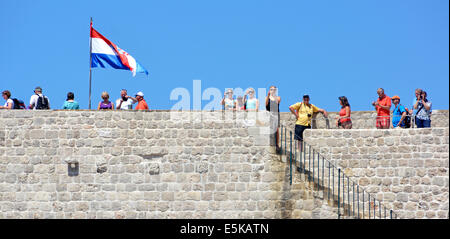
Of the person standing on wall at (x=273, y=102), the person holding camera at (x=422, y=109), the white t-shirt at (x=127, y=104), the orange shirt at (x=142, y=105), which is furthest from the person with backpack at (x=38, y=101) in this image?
the person holding camera at (x=422, y=109)

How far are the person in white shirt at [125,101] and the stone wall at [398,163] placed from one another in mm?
4066

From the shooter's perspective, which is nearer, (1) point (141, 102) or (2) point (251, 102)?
(2) point (251, 102)

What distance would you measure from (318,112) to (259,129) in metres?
1.54

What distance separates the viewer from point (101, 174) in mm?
16438

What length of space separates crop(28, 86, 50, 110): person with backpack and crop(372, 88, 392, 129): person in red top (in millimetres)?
7233

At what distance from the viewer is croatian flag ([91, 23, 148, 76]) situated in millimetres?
18156

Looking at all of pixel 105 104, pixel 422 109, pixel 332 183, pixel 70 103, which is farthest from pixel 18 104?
pixel 422 109

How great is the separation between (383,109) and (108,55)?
6.46 m

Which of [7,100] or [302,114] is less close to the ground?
[7,100]

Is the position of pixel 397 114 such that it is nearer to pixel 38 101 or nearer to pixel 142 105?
pixel 142 105

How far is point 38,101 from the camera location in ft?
56.4

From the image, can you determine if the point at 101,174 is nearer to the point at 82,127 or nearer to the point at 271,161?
the point at 82,127
